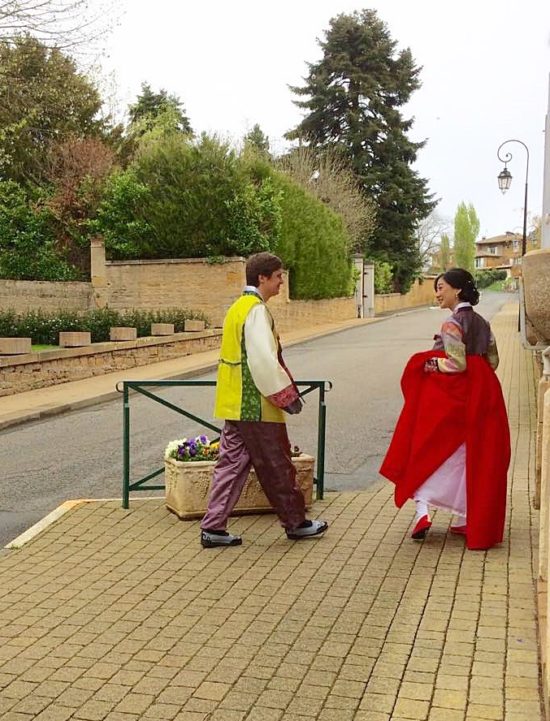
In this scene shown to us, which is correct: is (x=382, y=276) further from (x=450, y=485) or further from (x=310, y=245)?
(x=450, y=485)

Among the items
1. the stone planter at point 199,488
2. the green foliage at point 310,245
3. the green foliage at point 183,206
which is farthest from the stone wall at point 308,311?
the stone planter at point 199,488

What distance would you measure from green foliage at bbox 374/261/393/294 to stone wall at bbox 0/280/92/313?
24.0m

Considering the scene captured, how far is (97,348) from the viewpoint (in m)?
17.1

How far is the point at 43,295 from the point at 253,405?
61.2 ft

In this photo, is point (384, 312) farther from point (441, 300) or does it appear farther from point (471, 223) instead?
point (471, 223)

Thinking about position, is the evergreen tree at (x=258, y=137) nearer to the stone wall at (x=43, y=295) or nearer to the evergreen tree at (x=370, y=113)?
the evergreen tree at (x=370, y=113)

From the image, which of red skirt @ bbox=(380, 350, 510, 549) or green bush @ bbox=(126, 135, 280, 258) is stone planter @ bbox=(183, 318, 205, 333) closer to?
green bush @ bbox=(126, 135, 280, 258)

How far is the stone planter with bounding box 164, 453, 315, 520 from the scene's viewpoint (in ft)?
19.9

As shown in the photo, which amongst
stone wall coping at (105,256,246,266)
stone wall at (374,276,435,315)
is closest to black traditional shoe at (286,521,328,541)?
stone wall coping at (105,256,246,266)

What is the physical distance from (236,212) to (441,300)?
2012cm

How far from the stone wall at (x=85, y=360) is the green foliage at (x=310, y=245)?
871 cm

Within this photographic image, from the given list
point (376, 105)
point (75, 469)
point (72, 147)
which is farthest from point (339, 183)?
point (75, 469)

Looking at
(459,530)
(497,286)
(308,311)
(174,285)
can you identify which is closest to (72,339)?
(174,285)

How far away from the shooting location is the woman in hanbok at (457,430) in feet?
17.1
